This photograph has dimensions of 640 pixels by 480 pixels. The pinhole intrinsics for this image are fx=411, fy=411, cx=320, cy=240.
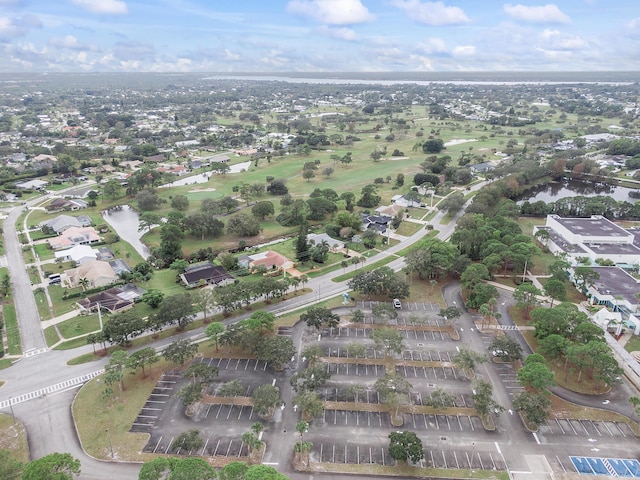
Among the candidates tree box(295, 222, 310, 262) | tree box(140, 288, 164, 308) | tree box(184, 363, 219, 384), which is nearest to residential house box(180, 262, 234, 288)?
tree box(140, 288, 164, 308)

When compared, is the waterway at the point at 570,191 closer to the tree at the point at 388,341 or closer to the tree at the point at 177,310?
the tree at the point at 388,341

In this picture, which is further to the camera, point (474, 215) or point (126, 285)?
point (474, 215)

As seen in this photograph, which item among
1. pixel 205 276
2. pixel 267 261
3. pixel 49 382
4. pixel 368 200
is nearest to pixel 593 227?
pixel 368 200

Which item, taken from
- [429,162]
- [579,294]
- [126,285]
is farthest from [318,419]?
[429,162]

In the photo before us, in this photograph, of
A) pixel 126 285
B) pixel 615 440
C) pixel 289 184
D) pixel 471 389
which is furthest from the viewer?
pixel 289 184

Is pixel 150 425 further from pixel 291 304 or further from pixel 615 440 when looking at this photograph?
pixel 615 440

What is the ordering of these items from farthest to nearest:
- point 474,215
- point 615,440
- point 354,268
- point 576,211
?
1. point 576,211
2. point 474,215
3. point 354,268
4. point 615,440

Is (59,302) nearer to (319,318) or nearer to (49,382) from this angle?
(49,382)
